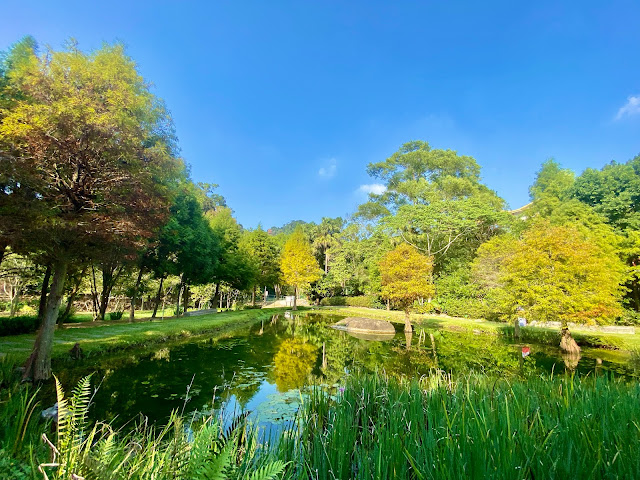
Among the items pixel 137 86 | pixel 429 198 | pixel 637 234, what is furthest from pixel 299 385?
pixel 429 198

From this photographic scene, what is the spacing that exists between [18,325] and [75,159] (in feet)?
32.7

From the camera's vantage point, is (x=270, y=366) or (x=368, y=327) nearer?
(x=270, y=366)

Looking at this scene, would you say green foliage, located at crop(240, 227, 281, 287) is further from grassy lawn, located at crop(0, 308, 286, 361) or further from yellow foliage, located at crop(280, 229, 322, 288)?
grassy lawn, located at crop(0, 308, 286, 361)

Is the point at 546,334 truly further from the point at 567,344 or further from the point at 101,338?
the point at 101,338

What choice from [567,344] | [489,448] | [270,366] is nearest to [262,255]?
[270,366]

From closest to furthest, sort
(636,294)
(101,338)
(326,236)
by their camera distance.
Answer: (101,338)
(636,294)
(326,236)

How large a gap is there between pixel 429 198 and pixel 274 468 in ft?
106

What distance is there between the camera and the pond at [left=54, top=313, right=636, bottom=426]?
657 centimetres

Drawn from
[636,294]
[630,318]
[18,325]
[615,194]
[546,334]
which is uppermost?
[615,194]

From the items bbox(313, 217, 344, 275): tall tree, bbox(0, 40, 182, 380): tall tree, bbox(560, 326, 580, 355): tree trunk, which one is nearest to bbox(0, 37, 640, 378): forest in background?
bbox(0, 40, 182, 380): tall tree

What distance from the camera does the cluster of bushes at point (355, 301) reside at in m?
35.2

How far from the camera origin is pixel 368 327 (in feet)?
67.8

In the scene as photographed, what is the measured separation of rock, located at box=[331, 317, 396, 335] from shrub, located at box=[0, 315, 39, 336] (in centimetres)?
1596

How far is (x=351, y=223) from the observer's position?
141 feet
